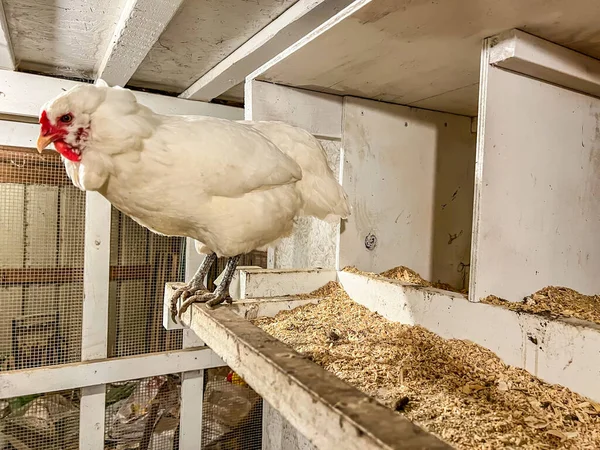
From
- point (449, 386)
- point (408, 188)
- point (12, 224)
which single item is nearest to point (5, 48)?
point (12, 224)

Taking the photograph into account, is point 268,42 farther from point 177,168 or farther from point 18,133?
point 18,133

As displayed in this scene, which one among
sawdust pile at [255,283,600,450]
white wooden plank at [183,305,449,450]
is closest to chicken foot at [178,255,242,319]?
sawdust pile at [255,283,600,450]

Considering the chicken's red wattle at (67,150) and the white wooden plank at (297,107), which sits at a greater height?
the white wooden plank at (297,107)

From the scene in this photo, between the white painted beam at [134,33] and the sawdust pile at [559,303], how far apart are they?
1119mm

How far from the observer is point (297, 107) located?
4.75 feet

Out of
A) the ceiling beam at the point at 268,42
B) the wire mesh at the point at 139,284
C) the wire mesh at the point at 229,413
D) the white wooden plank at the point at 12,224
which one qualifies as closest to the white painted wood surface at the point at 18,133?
the white wooden plank at the point at 12,224

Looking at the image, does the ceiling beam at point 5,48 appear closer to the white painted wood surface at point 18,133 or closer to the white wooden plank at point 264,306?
the white painted wood surface at point 18,133

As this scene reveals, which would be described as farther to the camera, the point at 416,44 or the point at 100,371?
the point at 100,371

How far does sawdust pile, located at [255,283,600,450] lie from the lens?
56 cm

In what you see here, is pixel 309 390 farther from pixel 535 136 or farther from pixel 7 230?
pixel 7 230

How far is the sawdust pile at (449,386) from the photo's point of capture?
559mm

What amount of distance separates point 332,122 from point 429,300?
77 cm

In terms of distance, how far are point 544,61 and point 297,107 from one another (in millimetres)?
782

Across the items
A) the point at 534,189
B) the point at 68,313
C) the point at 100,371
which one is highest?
the point at 534,189
